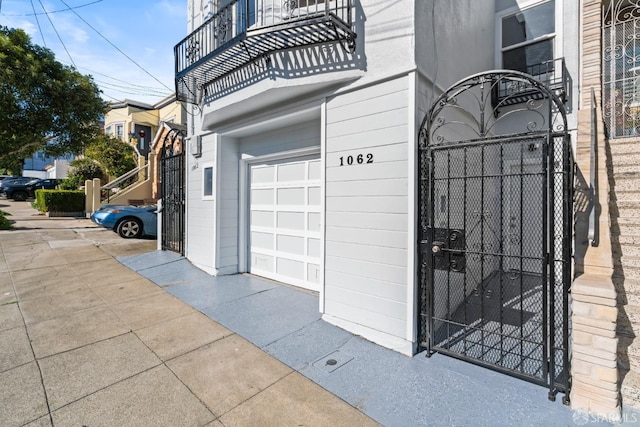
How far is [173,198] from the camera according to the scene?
730 centimetres

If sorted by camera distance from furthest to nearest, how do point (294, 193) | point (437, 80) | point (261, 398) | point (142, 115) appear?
point (142, 115)
point (294, 193)
point (437, 80)
point (261, 398)

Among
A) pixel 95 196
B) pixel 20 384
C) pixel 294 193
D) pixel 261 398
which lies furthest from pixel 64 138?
pixel 261 398

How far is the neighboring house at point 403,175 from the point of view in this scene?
98.7 inches

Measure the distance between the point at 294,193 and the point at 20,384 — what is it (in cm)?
371

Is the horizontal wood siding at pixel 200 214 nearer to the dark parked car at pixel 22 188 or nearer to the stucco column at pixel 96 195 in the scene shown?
the stucco column at pixel 96 195

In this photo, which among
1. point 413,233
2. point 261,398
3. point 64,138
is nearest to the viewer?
point 261,398

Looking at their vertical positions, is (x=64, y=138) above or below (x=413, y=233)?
above

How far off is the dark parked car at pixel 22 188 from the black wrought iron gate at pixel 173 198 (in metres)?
19.9

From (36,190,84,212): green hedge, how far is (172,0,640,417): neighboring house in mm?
12431

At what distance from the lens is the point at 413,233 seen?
3.05 metres

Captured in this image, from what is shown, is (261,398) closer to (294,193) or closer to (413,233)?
(413,233)

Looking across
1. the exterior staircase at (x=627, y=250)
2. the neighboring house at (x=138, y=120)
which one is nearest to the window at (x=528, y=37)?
the exterior staircase at (x=627, y=250)

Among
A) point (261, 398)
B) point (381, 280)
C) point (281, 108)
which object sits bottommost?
point (261, 398)

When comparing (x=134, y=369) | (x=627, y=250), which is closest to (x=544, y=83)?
(x=627, y=250)
